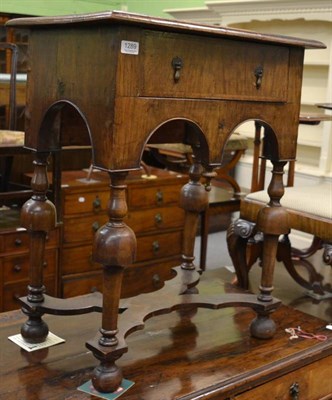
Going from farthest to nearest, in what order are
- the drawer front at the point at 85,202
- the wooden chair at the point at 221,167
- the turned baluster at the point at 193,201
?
the wooden chair at the point at 221,167 → the drawer front at the point at 85,202 → the turned baluster at the point at 193,201

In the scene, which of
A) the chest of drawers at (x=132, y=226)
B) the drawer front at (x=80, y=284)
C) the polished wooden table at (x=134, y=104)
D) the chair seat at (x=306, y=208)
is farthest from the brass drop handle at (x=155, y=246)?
the polished wooden table at (x=134, y=104)

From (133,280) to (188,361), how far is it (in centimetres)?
153

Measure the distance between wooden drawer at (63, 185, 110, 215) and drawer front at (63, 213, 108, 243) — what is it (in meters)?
0.03

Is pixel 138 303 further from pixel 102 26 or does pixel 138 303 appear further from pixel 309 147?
pixel 309 147

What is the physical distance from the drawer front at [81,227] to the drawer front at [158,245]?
0.87ft

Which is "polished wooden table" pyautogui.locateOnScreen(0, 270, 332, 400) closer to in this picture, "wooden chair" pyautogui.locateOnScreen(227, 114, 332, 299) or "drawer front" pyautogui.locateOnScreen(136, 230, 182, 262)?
"wooden chair" pyautogui.locateOnScreen(227, 114, 332, 299)

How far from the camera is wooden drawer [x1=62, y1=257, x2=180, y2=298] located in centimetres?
275

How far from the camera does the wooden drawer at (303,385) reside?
1439mm

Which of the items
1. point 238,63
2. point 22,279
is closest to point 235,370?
point 238,63

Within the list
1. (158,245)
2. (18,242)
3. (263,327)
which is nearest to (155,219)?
(158,245)

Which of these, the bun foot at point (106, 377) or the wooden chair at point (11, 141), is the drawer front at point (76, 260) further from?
the bun foot at point (106, 377)

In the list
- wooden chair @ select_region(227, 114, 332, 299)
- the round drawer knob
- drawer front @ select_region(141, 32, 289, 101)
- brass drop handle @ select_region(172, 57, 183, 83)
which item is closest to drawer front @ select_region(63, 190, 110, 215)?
the round drawer knob

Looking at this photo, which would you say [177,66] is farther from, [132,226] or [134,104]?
[132,226]

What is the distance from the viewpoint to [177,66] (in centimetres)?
124
